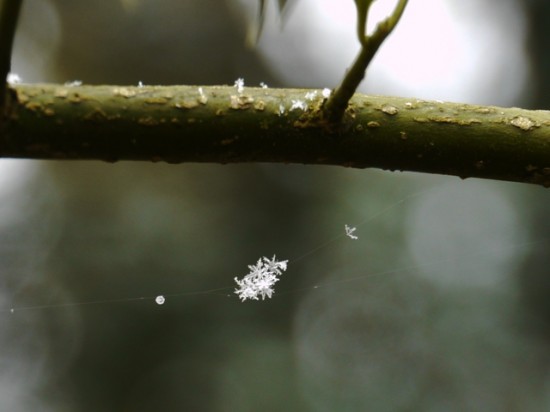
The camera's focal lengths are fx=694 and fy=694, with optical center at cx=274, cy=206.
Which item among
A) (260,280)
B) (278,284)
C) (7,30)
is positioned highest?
(278,284)

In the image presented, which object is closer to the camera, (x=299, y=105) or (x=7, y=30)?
(x=7, y=30)

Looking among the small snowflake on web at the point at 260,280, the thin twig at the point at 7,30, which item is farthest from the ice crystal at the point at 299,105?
the small snowflake on web at the point at 260,280

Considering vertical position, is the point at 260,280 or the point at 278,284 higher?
the point at 278,284

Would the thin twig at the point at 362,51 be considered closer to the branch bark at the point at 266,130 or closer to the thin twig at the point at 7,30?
the branch bark at the point at 266,130

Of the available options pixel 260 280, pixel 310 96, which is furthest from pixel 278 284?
pixel 310 96

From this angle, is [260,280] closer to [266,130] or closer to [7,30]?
[266,130]

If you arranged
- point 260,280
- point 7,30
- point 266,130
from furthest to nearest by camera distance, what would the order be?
point 260,280 < point 266,130 < point 7,30

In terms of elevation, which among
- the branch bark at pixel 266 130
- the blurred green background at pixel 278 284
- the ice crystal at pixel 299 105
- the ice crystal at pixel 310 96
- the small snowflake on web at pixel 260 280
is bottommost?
the branch bark at pixel 266 130

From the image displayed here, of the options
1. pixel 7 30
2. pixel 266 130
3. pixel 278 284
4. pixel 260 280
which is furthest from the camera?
pixel 278 284
